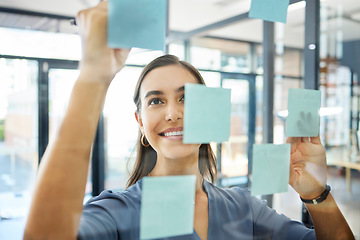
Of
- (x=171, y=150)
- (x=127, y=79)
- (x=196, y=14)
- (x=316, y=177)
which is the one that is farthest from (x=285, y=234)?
(x=196, y=14)

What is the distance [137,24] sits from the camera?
1.25ft

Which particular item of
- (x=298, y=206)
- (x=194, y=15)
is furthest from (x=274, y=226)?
(x=194, y=15)

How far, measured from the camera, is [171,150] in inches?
17.9

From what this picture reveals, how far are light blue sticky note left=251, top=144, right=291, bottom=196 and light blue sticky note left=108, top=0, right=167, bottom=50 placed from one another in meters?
0.28

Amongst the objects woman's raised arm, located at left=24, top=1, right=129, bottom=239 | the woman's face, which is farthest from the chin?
woman's raised arm, located at left=24, top=1, right=129, bottom=239

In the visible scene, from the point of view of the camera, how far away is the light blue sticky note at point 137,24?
1.21 feet

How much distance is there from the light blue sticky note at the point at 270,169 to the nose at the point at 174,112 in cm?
18

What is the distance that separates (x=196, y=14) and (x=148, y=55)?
40 cm

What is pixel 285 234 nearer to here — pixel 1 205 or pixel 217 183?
pixel 217 183

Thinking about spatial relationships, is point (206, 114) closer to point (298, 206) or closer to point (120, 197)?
point (120, 197)

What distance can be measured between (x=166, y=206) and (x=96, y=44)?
0.25m

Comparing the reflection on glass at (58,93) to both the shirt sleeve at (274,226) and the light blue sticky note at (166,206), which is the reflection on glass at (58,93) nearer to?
the light blue sticky note at (166,206)

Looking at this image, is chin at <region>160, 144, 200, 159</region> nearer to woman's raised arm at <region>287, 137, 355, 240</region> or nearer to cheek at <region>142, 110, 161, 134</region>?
cheek at <region>142, 110, 161, 134</region>

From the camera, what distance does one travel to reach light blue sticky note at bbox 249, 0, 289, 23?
0.52 meters
